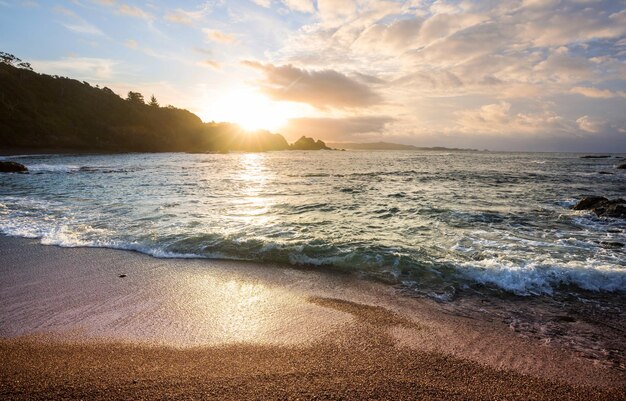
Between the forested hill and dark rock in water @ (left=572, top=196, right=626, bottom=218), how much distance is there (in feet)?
314

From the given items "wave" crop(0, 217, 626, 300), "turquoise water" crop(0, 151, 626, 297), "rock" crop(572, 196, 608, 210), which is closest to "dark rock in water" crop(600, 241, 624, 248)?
"turquoise water" crop(0, 151, 626, 297)

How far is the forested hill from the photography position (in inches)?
3029

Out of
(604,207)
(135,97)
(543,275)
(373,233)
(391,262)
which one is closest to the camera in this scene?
(543,275)

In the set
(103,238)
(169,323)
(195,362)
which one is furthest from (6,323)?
(103,238)

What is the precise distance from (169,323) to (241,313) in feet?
3.07

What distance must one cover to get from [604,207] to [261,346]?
593 inches

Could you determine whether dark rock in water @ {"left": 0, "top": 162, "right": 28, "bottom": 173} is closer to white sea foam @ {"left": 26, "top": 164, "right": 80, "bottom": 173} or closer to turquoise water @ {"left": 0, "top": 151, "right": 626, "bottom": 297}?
white sea foam @ {"left": 26, "top": 164, "right": 80, "bottom": 173}

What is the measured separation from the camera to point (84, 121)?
9619cm

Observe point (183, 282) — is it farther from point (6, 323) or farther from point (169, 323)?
point (6, 323)

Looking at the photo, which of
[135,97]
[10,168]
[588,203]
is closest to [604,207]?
[588,203]

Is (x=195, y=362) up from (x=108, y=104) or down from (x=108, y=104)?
down

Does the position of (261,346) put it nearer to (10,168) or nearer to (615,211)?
(615,211)

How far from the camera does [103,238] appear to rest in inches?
332

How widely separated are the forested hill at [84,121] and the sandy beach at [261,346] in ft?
298
